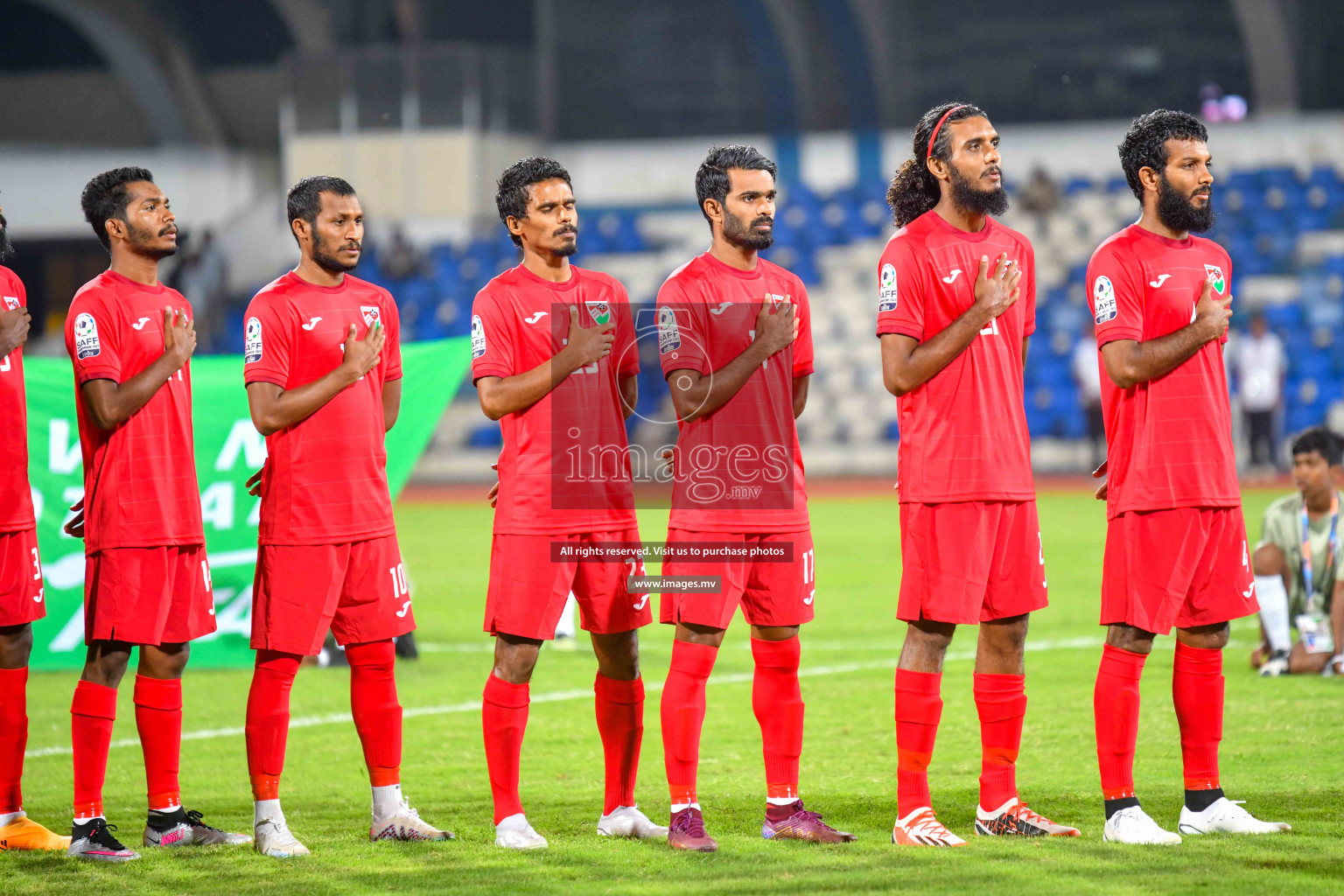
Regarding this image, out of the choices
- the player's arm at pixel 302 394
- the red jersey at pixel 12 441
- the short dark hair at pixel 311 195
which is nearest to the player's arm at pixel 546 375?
the player's arm at pixel 302 394

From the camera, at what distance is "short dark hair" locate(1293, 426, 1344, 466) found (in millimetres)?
7766

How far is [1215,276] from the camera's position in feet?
16.3

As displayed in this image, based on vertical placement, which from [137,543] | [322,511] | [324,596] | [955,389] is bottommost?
[324,596]

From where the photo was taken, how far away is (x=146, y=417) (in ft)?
17.0

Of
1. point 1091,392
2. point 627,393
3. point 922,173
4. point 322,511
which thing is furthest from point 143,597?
point 1091,392

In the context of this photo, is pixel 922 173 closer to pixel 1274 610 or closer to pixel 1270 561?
pixel 1270 561

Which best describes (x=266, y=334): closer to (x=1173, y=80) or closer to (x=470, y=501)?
(x=470, y=501)

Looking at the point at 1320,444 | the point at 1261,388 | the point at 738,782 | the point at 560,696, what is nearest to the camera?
the point at 738,782

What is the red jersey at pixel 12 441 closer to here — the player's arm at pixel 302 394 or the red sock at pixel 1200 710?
the player's arm at pixel 302 394

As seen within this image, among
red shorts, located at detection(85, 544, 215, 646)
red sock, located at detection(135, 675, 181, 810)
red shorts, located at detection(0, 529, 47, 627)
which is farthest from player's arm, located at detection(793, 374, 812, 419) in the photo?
red shorts, located at detection(0, 529, 47, 627)

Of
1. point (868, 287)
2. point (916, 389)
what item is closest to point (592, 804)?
point (916, 389)

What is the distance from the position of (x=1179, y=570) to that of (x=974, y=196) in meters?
1.41

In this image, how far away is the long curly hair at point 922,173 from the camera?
4961 mm

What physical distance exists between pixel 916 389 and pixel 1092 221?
67.9ft
